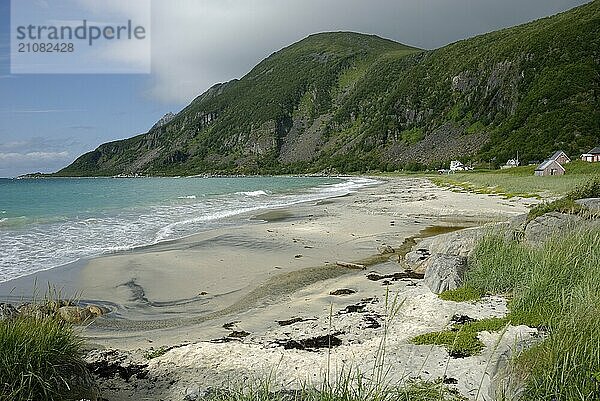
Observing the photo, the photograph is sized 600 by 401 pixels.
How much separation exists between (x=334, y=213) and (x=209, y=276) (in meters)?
17.4

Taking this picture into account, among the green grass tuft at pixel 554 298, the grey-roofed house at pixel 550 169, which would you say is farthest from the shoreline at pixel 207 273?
the grey-roofed house at pixel 550 169

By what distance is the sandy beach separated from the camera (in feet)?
22.4

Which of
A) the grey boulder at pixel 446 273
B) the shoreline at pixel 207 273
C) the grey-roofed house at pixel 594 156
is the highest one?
the grey-roofed house at pixel 594 156

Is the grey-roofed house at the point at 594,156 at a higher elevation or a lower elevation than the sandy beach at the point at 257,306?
higher

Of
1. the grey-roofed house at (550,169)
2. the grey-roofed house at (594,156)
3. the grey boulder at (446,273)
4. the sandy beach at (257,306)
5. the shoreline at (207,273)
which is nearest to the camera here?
the sandy beach at (257,306)

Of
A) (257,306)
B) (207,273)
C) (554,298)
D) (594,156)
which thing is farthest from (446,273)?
(594,156)

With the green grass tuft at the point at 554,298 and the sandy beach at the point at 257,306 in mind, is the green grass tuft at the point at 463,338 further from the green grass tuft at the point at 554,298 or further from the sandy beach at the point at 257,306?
the green grass tuft at the point at 554,298

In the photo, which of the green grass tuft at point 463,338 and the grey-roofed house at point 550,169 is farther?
the grey-roofed house at point 550,169

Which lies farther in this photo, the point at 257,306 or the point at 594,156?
the point at 594,156

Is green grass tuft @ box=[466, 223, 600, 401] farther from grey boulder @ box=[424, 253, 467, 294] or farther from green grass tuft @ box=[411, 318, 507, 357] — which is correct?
green grass tuft @ box=[411, 318, 507, 357]

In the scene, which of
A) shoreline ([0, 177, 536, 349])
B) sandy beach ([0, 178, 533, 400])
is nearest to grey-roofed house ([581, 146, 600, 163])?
shoreline ([0, 177, 536, 349])

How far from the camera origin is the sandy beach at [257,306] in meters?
6.83

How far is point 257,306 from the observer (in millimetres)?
11039

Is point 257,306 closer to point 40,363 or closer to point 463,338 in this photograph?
point 463,338
